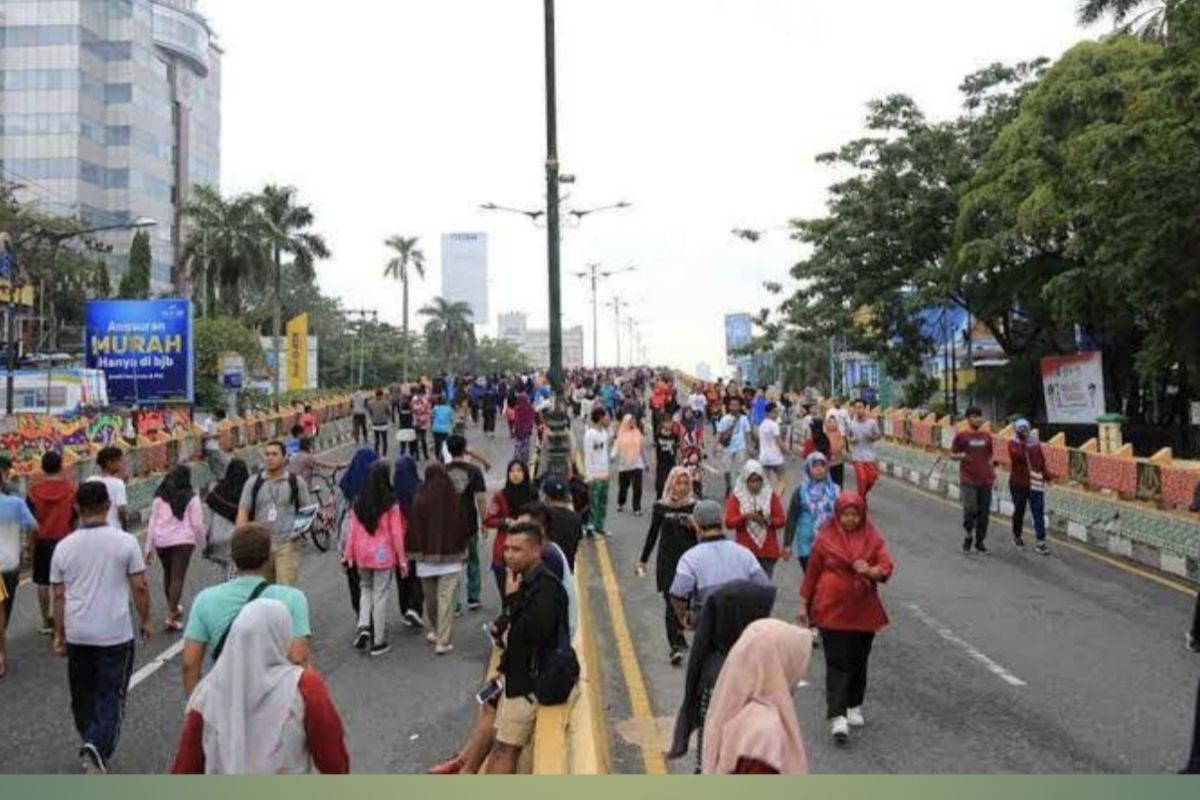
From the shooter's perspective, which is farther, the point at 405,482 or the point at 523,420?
the point at 523,420

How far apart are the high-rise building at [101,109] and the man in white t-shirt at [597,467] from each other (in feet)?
251

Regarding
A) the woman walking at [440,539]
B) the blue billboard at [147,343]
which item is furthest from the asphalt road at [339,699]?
the blue billboard at [147,343]

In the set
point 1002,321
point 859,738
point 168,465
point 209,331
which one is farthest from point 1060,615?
point 209,331

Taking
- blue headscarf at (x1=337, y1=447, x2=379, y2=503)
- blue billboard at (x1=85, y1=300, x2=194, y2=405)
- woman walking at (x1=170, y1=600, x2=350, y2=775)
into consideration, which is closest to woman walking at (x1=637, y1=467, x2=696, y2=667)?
blue headscarf at (x1=337, y1=447, x2=379, y2=503)

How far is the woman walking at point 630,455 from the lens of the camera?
1520 cm

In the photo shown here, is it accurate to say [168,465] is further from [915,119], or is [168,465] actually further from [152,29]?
[152,29]

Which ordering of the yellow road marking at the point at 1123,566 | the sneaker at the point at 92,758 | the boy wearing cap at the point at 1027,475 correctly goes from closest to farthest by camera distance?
the sneaker at the point at 92,758 → the yellow road marking at the point at 1123,566 → the boy wearing cap at the point at 1027,475

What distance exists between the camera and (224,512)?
9094 millimetres

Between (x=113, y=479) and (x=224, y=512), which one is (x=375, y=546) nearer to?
(x=224, y=512)

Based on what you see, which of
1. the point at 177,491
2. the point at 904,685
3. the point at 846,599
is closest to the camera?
the point at 846,599

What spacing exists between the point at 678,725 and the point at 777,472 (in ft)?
33.5

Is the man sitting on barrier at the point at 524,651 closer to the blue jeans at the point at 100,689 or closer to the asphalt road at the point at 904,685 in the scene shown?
the asphalt road at the point at 904,685

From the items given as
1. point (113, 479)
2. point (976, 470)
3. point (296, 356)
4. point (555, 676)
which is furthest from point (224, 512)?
point (296, 356)

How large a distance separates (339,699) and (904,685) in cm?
416
